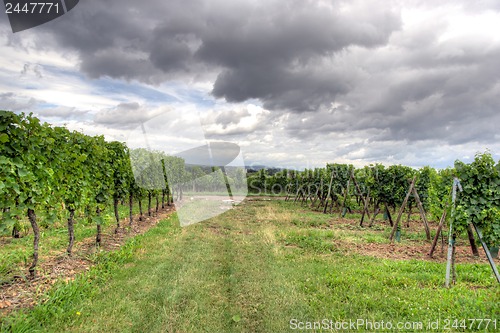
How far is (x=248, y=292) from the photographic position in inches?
277

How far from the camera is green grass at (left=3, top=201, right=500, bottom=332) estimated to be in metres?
A: 5.59

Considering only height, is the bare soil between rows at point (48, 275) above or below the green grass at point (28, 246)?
below

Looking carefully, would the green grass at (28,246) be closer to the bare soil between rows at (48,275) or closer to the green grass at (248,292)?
the bare soil between rows at (48,275)

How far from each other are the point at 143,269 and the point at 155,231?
6066mm

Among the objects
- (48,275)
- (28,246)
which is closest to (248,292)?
(48,275)

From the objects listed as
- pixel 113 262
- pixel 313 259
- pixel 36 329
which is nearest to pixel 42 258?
pixel 113 262

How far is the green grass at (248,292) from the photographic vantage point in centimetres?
559

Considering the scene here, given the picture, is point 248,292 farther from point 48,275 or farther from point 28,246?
point 28,246

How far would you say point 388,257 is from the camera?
1062 cm

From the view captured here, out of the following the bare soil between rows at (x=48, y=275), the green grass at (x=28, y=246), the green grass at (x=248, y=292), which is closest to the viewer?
the green grass at (x=248, y=292)

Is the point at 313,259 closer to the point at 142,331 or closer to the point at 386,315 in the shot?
the point at 386,315

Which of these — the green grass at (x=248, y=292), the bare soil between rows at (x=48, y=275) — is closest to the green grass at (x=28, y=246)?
the bare soil between rows at (x=48, y=275)

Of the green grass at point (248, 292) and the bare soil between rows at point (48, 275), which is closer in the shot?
the green grass at point (248, 292)

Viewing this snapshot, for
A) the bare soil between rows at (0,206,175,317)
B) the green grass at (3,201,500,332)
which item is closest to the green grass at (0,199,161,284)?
the bare soil between rows at (0,206,175,317)
